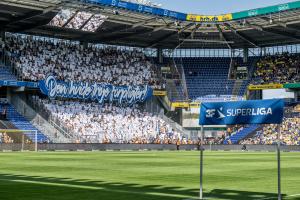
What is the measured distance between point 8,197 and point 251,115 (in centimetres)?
702

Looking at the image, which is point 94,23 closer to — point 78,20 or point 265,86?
point 78,20

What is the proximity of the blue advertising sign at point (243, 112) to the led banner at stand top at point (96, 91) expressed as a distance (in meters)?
59.1

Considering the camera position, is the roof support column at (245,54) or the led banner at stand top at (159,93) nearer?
the led banner at stand top at (159,93)

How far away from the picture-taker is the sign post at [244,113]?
14.2 meters

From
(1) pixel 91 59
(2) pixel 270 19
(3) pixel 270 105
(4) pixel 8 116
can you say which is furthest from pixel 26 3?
(3) pixel 270 105

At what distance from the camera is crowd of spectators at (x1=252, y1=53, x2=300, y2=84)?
8750 centimetres

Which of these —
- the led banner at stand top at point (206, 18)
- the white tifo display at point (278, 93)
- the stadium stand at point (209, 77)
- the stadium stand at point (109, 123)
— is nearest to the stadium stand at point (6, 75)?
the stadium stand at point (109, 123)

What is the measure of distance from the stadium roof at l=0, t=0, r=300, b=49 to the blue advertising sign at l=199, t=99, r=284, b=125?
53.6m

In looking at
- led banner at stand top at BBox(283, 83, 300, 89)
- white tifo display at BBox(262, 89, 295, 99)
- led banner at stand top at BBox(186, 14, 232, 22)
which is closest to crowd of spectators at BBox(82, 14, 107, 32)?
led banner at stand top at BBox(186, 14, 232, 22)

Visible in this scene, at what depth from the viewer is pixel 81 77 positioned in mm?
81750

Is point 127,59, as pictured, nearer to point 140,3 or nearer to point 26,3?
point 140,3

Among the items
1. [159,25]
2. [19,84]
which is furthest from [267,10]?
[19,84]

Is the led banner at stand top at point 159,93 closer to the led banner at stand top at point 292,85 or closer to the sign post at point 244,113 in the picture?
the led banner at stand top at point 292,85

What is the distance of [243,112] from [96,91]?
66244 millimetres
